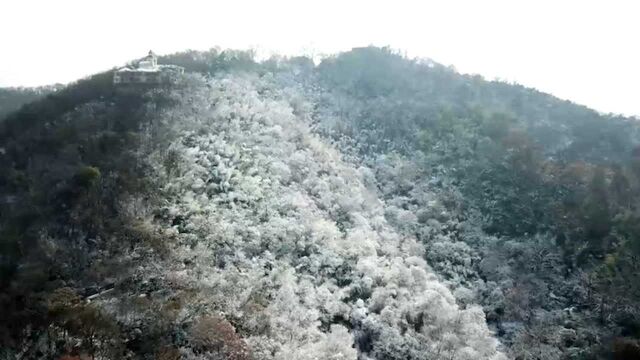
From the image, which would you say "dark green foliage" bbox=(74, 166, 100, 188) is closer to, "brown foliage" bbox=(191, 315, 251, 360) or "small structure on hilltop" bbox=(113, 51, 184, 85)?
"brown foliage" bbox=(191, 315, 251, 360)

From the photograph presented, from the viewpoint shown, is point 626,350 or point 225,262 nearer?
point 225,262

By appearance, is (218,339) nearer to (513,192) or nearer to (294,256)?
(294,256)

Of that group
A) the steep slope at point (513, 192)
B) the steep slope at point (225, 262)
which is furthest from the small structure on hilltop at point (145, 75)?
the steep slope at point (513, 192)

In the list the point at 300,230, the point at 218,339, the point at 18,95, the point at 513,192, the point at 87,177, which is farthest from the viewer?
the point at 18,95

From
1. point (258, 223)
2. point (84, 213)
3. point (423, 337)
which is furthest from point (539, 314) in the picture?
point (84, 213)

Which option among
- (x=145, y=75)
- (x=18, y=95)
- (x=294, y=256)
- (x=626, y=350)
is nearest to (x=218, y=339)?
(x=294, y=256)

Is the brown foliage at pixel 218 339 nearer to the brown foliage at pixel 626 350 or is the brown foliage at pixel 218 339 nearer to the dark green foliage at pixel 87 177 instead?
the dark green foliage at pixel 87 177

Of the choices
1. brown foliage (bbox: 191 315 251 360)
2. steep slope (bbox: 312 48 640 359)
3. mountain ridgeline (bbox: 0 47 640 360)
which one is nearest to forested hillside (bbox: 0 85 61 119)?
mountain ridgeline (bbox: 0 47 640 360)

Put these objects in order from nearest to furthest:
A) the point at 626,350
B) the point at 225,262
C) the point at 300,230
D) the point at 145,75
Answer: the point at 225,262
the point at 626,350
the point at 300,230
the point at 145,75
